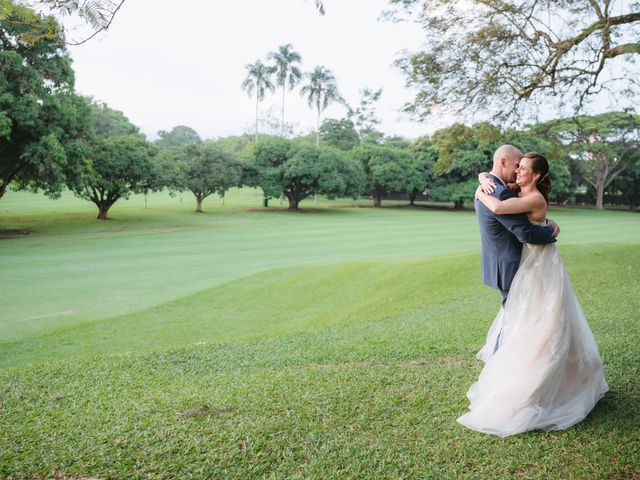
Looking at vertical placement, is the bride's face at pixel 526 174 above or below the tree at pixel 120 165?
below

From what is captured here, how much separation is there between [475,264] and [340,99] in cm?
5955

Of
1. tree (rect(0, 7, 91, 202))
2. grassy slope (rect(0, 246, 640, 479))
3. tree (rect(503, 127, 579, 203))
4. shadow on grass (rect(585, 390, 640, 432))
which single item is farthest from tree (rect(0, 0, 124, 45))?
tree (rect(503, 127, 579, 203))

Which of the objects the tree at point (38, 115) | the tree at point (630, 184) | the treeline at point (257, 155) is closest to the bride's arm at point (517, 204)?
the treeline at point (257, 155)

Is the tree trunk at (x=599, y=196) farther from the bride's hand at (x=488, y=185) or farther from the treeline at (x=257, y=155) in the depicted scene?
the bride's hand at (x=488, y=185)

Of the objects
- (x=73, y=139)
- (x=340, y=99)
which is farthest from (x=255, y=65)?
(x=73, y=139)

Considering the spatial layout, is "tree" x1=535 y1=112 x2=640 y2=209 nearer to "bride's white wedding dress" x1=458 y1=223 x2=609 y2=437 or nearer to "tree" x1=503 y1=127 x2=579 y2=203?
"tree" x1=503 y1=127 x2=579 y2=203

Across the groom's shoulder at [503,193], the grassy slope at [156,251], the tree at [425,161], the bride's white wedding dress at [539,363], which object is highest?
the tree at [425,161]

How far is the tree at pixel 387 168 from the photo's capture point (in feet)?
184

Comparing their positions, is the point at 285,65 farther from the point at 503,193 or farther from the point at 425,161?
the point at 503,193

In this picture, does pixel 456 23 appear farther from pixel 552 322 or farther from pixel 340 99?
pixel 340 99

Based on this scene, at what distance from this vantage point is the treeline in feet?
78.0

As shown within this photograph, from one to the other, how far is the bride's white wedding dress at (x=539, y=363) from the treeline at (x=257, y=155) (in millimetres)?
4468

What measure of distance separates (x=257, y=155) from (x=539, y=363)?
47.9m

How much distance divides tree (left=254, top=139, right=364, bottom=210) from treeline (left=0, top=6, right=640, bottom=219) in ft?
0.33
